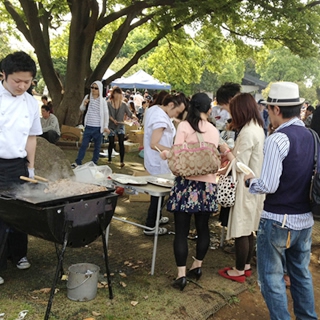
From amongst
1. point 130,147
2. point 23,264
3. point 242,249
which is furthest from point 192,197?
point 130,147

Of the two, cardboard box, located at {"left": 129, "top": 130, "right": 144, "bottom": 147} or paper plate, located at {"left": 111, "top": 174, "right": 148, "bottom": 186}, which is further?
cardboard box, located at {"left": 129, "top": 130, "right": 144, "bottom": 147}

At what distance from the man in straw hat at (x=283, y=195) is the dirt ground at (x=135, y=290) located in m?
0.89

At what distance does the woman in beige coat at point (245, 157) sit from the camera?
13.2 feet

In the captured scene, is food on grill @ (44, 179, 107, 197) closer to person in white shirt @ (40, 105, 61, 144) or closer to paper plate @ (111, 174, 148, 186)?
paper plate @ (111, 174, 148, 186)

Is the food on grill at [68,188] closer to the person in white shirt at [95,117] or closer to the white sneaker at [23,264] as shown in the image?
the white sneaker at [23,264]

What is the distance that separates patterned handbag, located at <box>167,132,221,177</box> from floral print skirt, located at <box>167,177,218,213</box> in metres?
0.16

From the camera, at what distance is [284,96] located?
9.52 feet

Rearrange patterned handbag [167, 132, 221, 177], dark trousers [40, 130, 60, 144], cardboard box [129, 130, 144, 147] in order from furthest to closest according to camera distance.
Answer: cardboard box [129, 130, 144, 147], dark trousers [40, 130, 60, 144], patterned handbag [167, 132, 221, 177]

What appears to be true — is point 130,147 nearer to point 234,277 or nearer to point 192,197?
point 234,277

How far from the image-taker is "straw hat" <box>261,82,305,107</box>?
2.88 metres

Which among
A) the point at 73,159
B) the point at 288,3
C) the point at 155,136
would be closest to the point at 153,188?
the point at 155,136

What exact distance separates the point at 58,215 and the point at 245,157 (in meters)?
1.95

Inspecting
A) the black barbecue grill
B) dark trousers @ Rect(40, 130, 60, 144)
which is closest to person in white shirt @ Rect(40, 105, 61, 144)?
dark trousers @ Rect(40, 130, 60, 144)

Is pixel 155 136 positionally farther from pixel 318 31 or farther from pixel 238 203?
pixel 318 31
